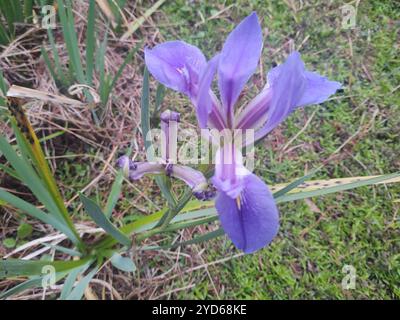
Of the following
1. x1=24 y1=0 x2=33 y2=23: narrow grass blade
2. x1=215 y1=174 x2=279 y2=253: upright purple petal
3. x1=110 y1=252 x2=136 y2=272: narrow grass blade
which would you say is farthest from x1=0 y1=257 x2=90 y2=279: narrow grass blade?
x1=24 y1=0 x2=33 y2=23: narrow grass blade

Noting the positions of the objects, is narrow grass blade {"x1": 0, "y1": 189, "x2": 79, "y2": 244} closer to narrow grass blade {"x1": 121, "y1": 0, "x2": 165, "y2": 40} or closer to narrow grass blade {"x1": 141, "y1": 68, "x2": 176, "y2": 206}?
narrow grass blade {"x1": 141, "y1": 68, "x2": 176, "y2": 206}

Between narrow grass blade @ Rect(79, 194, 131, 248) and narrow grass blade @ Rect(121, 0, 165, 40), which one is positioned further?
narrow grass blade @ Rect(121, 0, 165, 40)

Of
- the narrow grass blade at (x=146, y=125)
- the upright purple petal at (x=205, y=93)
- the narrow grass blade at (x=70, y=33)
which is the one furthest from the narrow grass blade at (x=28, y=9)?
the upright purple petal at (x=205, y=93)

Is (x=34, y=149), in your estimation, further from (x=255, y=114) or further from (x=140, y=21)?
(x=140, y=21)

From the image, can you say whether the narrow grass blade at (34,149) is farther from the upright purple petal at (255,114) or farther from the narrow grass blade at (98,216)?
the upright purple petal at (255,114)
